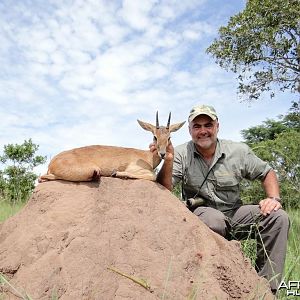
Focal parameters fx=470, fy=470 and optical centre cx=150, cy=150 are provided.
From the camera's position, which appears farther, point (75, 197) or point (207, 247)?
point (75, 197)

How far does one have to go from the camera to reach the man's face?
21.5 ft

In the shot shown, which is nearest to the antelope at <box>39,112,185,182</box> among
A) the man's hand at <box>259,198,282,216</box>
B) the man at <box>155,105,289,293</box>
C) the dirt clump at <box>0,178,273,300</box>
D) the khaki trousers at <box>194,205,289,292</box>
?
the man at <box>155,105,289,293</box>

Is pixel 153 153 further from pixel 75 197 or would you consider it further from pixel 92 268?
pixel 92 268

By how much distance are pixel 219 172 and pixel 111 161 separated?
1.52m

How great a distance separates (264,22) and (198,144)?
8.76m

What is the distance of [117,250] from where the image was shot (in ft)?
13.9

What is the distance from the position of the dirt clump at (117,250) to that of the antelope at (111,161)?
611 mm

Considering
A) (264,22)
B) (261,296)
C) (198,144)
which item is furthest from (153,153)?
(264,22)

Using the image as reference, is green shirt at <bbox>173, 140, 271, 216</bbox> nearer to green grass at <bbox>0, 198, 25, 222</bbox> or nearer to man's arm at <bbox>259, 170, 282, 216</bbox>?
man's arm at <bbox>259, 170, 282, 216</bbox>

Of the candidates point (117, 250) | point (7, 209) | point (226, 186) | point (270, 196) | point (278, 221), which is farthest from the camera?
point (7, 209)

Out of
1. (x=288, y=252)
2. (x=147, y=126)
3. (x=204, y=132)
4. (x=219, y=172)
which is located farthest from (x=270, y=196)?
(x=147, y=126)

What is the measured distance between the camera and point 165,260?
426 centimetres

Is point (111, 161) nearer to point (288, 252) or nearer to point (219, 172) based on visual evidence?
point (219, 172)

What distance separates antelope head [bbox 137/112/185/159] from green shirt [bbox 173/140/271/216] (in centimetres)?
37
